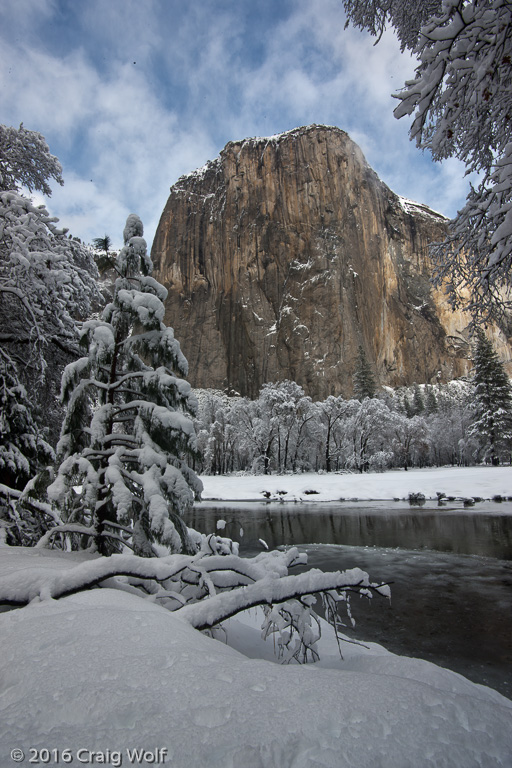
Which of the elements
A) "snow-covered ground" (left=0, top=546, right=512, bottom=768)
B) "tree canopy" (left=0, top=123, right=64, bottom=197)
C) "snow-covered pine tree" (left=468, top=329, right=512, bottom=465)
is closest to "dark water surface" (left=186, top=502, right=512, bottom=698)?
"snow-covered ground" (left=0, top=546, right=512, bottom=768)

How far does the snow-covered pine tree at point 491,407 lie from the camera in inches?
1476

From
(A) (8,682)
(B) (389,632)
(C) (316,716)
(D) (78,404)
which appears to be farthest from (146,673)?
(B) (389,632)

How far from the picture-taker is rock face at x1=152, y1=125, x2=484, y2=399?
98625 millimetres

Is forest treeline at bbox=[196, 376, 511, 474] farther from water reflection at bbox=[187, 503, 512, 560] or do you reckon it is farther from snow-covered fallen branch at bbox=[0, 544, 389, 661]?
snow-covered fallen branch at bbox=[0, 544, 389, 661]

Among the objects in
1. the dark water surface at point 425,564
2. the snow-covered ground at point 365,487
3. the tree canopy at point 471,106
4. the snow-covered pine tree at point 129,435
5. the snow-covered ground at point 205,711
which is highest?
the tree canopy at point 471,106

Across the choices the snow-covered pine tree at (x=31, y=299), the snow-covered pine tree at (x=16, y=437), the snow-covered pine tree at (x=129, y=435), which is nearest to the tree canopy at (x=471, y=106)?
the snow-covered pine tree at (x=129, y=435)

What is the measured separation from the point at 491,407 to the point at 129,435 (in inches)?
1635

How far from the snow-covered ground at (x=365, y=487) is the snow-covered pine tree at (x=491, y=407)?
8.06 metres

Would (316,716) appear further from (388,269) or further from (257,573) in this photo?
(388,269)

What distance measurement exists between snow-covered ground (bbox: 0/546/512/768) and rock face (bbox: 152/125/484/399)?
3602 inches

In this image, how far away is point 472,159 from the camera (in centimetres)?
452

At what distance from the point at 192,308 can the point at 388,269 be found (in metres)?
56.7

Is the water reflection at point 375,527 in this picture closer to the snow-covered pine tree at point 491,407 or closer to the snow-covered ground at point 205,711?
the snow-covered ground at point 205,711

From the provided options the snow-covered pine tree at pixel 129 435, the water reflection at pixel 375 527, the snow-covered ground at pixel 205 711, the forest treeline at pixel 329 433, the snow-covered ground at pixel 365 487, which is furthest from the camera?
the forest treeline at pixel 329 433
